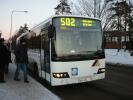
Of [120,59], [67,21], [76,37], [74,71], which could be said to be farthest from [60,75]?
[120,59]

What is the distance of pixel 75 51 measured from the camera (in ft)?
37.8

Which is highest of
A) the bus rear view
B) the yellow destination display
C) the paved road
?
the yellow destination display

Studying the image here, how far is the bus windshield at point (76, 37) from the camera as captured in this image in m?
11.4

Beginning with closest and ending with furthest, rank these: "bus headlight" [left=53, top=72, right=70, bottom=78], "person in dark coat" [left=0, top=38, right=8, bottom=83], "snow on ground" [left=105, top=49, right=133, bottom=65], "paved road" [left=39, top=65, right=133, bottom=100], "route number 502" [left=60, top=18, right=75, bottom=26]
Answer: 1. "paved road" [left=39, top=65, right=133, bottom=100]
2. "bus headlight" [left=53, top=72, right=70, bottom=78]
3. "route number 502" [left=60, top=18, right=75, bottom=26]
4. "person in dark coat" [left=0, top=38, right=8, bottom=83]
5. "snow on ground" [left=105, top=49, right=133, bottom=65]

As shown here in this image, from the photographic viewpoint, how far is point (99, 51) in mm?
12070

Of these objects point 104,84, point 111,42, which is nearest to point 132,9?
point 111,42

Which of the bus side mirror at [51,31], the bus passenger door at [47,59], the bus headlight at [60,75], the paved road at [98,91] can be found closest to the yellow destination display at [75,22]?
the bus side mirror at [51,31]

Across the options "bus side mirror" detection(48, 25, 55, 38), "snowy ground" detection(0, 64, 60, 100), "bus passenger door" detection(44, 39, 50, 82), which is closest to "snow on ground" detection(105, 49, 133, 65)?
"bus passenger door" detection(44, 39, 50, 82)

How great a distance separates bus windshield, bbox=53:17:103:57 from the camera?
37.5ft

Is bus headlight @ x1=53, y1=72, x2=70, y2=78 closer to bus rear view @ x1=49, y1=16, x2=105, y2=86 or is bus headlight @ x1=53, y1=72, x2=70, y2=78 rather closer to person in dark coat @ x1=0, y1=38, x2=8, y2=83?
bus rear view @ x1=49, y1=16, x2=105, y2=86

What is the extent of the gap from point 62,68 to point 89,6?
120ft

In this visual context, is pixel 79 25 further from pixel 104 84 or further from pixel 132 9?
pixel 132 9

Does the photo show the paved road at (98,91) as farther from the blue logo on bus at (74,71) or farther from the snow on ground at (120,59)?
the snow on ground at (120,59)

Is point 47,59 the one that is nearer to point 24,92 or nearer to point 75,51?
point 75,51
